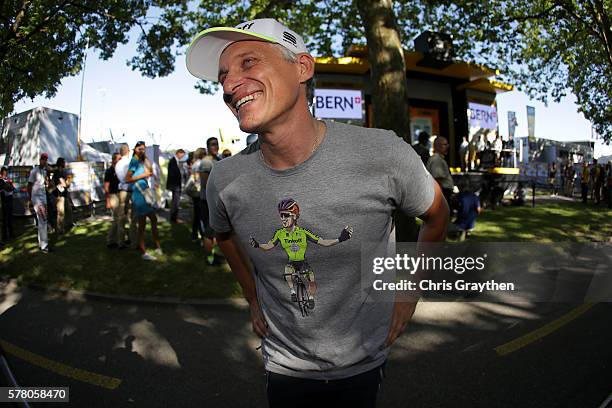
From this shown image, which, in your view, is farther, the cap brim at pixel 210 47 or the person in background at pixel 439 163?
the person in background at pixel 439 163

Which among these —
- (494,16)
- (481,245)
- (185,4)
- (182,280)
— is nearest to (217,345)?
(182,280)

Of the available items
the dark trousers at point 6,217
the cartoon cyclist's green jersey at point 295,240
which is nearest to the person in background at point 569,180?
the dark trousers at point 6,217

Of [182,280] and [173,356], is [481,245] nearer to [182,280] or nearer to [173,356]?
[182,280]

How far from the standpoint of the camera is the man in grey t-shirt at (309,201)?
1.53m

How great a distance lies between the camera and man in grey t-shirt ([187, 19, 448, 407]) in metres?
1.53

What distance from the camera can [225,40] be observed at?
1.65 metres

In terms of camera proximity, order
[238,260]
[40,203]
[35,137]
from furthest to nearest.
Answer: [35,137] → [40,203] → [238,260]

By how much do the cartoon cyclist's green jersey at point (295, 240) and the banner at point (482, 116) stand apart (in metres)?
21.6

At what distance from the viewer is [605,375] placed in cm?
366

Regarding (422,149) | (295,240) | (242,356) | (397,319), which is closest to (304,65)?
(295,240)

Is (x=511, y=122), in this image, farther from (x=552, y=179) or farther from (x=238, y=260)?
(x=238, y=260)

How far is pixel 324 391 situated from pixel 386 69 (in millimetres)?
6217

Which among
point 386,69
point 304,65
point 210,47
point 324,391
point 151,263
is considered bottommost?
point 151,263

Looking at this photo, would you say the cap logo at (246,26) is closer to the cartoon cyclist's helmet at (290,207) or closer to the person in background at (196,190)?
the cartoon cyclist's helmet at (290,207)
